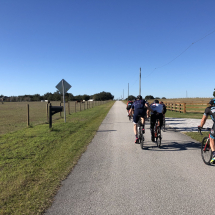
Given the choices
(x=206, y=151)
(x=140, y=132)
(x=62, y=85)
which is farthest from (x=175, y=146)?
(x=62, y=85)

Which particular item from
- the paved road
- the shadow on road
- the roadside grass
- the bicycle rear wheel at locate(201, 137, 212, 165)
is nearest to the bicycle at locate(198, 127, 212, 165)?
the bicycle rear wheel at locate(201, 137, 212, 165)

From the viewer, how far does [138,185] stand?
12.4 feet

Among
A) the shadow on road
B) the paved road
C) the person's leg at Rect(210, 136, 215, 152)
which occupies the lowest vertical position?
the paved road

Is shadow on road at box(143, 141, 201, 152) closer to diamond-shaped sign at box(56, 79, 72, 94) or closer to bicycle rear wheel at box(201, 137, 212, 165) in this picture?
bicycle rear wheel at box(201, 137, 212, 165)

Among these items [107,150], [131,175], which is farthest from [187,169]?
[107,150]

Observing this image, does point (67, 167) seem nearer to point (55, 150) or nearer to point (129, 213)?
point (55, 150)

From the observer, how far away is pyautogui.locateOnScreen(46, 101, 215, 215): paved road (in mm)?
2977

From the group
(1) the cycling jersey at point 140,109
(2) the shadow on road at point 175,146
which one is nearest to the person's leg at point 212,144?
(2) the shadow on road at point 175,146

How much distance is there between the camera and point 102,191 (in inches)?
139

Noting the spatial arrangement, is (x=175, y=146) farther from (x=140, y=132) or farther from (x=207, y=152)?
(x=207, y=152)

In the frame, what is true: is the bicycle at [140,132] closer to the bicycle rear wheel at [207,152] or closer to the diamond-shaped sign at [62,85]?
the bicycle rear wheel at [207,152]

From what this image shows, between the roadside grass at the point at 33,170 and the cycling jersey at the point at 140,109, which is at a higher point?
the cycling jersey at the point at 140,109

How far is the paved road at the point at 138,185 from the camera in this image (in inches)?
117

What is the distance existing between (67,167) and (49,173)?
0.53m
